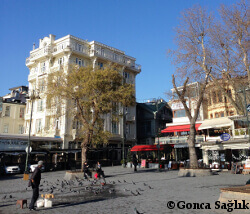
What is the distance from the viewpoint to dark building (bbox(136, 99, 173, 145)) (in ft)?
150

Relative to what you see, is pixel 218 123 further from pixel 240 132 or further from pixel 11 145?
pixel 11 145

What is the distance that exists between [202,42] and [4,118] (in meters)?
32.6

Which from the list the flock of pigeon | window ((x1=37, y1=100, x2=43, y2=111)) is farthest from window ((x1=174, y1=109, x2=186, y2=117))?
the flock of pigeon

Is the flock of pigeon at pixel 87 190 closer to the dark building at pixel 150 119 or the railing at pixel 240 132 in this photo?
the railing at pixel 240 132

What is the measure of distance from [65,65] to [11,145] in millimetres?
13648

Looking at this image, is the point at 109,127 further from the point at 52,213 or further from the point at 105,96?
the point at 52,213

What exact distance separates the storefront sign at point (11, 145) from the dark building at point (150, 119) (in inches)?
922

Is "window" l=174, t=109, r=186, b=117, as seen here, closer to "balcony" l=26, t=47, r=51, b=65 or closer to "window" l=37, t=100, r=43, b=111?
"window" l=37, t=100, r=43, b=111

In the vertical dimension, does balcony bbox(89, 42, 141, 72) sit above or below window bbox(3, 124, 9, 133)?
above

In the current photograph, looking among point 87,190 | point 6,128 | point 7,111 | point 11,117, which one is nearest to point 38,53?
point 7,111

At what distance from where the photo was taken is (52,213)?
7.38 meters

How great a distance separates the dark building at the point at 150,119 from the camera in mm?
45750

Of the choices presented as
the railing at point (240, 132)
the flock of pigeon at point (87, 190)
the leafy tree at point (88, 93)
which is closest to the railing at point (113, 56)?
the leafy tree at point (88, 93)

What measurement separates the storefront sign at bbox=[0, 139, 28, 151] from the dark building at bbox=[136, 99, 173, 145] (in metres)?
23.4
